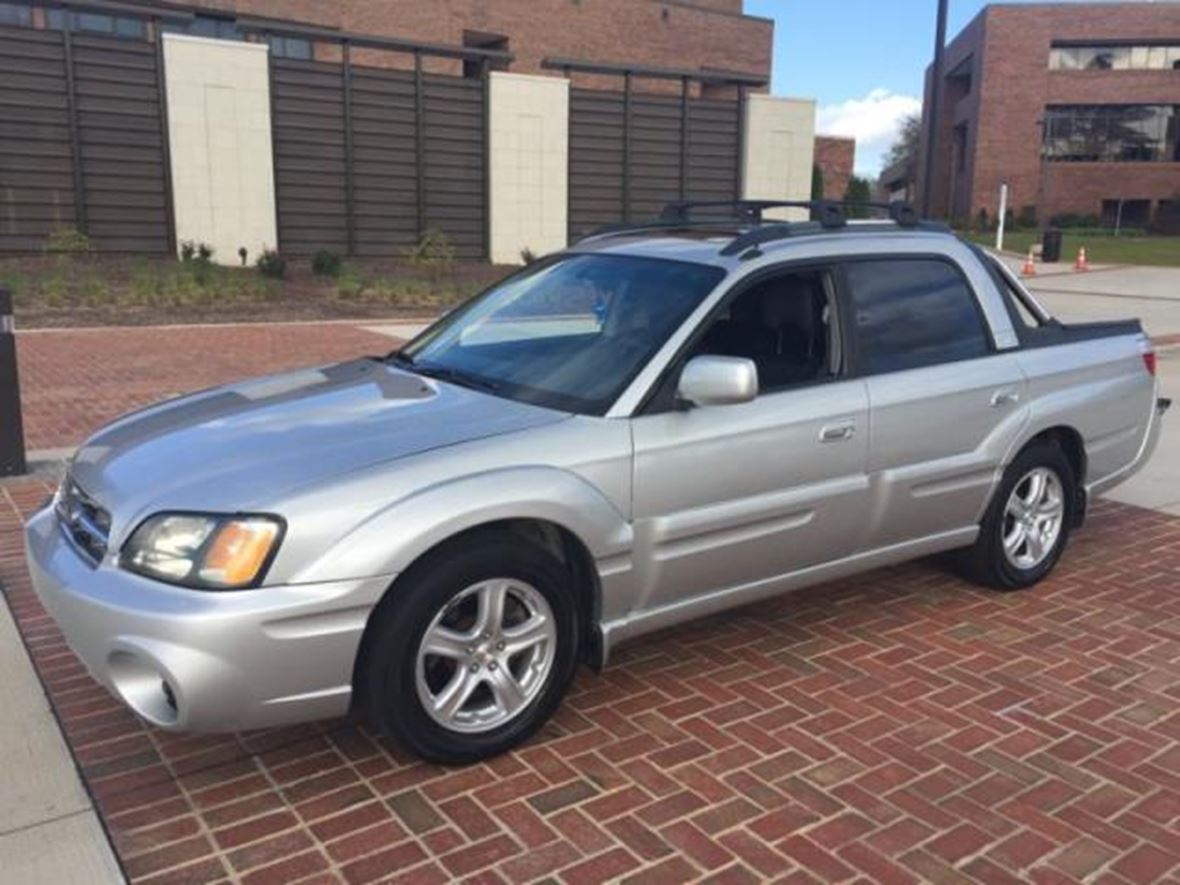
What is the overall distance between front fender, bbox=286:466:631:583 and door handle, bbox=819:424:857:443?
99 cm

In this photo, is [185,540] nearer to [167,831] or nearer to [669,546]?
[167,831]

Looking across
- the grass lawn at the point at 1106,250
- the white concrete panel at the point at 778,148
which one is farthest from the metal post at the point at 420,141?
the grass lawn at the point at 1106,250

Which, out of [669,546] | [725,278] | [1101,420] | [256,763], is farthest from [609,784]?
[1101,420]

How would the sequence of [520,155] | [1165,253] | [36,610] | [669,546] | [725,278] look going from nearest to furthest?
[669,546], [725,278], [36,610], [520,155], [1165,253]

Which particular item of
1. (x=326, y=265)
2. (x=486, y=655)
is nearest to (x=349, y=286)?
(x=326, y=265)

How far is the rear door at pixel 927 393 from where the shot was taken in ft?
14.5

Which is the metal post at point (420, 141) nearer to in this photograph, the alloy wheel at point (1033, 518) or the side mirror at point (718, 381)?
the alloy wheel at point (1033, 518)

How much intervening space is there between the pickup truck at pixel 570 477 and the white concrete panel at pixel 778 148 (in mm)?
23631

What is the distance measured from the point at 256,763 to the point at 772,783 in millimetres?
1655

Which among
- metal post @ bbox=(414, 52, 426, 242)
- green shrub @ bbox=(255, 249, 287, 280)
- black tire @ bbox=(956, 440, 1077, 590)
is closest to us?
black tire @ bbox=(956, 440, 1077, 590)

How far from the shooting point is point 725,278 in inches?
160

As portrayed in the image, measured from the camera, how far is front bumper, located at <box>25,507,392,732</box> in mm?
2979

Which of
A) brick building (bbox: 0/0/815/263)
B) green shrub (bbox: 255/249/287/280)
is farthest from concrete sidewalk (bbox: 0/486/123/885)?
brick building (bbox: 0/0/815/263)

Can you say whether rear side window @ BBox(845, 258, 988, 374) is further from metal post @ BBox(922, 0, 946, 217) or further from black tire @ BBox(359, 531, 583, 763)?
metal post @ BBox(922, 0, 946, 217)
